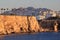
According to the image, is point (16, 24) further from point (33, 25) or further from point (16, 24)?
point (33, 25)

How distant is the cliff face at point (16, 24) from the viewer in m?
109

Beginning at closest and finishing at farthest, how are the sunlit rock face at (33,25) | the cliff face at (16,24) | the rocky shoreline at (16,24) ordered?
1. the cliff face at (16,24)
2. the rocky shoreline at (16,24)
3. the sunlit rock face at (33,25)

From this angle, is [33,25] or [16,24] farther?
[33,25]

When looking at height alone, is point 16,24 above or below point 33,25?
above

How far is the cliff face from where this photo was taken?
108525mm

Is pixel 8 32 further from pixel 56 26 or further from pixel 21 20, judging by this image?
pixel 56 26

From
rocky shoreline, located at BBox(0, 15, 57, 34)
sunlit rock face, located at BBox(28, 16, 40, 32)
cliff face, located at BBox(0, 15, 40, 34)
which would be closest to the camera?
cliff face, located at BBox(0, 15, 40, 34)

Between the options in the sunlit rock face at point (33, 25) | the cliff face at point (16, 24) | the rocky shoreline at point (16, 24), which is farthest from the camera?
the sunlit rock face at point (33, 25)

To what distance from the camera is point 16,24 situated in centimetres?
11669

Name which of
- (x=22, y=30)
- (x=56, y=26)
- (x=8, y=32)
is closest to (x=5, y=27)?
(x=8, y=32)

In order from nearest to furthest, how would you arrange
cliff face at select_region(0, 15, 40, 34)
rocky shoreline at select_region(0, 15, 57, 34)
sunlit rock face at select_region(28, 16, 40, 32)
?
cliff face at select_region(0, 15, 40, 34), rocky shoreline at select_region(0, 15, 57, 34), sunlit rock face at select_region(28, 16, 40, 32)

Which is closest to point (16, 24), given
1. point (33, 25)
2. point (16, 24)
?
point (16, 24)

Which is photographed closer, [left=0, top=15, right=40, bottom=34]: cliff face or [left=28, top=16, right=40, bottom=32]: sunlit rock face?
[left=0, top=15, right=40, bottom=34]: cliff face

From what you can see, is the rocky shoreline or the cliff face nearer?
the cliff face
